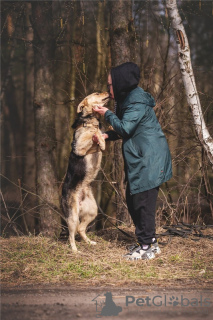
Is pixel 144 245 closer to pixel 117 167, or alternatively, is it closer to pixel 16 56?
pixel 117 167

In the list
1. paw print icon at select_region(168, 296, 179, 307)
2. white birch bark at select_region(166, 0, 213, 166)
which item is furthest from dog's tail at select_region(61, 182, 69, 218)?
white birch bark at select_region(166, 0, 213, 166)

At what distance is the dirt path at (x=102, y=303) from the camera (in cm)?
335

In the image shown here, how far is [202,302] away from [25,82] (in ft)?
36.2

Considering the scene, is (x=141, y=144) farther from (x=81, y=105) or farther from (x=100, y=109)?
(x=81, y=105)

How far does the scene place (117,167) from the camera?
23.9ft

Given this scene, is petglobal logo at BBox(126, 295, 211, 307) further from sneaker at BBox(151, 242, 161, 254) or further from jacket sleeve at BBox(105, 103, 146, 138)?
jacket sleeve at BBox(105, 103, 146, 138)

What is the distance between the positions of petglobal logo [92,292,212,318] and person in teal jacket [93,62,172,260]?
1107mm

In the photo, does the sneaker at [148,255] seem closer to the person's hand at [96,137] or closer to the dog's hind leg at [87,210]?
the dog's hind leg at [87,210]

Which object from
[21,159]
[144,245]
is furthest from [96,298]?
[21,159]

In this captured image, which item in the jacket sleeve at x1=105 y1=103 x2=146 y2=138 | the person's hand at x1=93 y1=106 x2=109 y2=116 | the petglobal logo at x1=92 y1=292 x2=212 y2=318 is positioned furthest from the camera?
the person's hand at x1=93 y1=106 x2=109 y2=116

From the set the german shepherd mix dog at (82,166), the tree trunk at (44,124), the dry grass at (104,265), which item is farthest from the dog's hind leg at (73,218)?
the tree trunk at (44,124)

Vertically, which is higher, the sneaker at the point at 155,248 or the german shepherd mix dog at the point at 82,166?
the german shepherd mix dog at the point at 82,166

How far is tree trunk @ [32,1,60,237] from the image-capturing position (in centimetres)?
814

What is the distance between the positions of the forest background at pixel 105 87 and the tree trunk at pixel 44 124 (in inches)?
0.9
